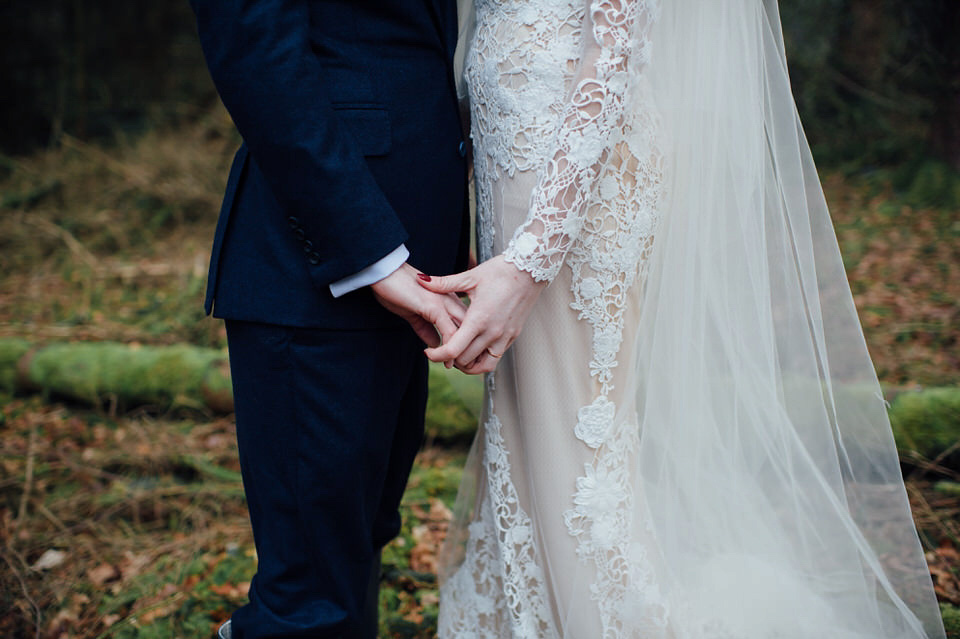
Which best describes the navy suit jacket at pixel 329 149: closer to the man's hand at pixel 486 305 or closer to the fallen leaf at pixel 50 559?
the man's hand at pixel 486 305

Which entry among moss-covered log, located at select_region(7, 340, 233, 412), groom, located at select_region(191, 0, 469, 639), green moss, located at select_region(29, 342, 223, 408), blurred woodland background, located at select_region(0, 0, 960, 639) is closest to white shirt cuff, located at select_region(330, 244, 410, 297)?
groom, located at select_region(191, 0, 469, 639)

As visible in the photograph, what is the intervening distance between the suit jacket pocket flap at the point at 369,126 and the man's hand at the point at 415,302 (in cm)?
22

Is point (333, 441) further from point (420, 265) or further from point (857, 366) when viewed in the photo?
point (857, 366)

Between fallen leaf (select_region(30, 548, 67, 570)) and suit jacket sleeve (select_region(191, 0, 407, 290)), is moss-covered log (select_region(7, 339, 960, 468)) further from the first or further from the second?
suit jacket sleeve (select_region(191, 0, 407, 290))

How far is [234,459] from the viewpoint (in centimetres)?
332

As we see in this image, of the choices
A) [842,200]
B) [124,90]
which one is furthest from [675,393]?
[124,90]

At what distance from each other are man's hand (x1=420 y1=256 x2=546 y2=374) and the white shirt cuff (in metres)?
0.06

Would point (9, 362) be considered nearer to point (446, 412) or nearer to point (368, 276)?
point (446, 412)

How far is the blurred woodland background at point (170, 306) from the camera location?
254 centimetres

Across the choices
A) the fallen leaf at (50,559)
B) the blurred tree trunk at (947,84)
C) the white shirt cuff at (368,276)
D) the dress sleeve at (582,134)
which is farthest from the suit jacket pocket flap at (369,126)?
the blurred tree trunk at (947,84)

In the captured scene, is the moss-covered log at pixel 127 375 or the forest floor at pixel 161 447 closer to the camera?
the forest floor at pixel 161 447

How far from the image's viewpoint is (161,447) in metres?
3.28

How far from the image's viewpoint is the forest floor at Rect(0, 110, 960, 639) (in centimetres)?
240

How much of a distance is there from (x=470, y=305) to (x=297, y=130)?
41 cm
